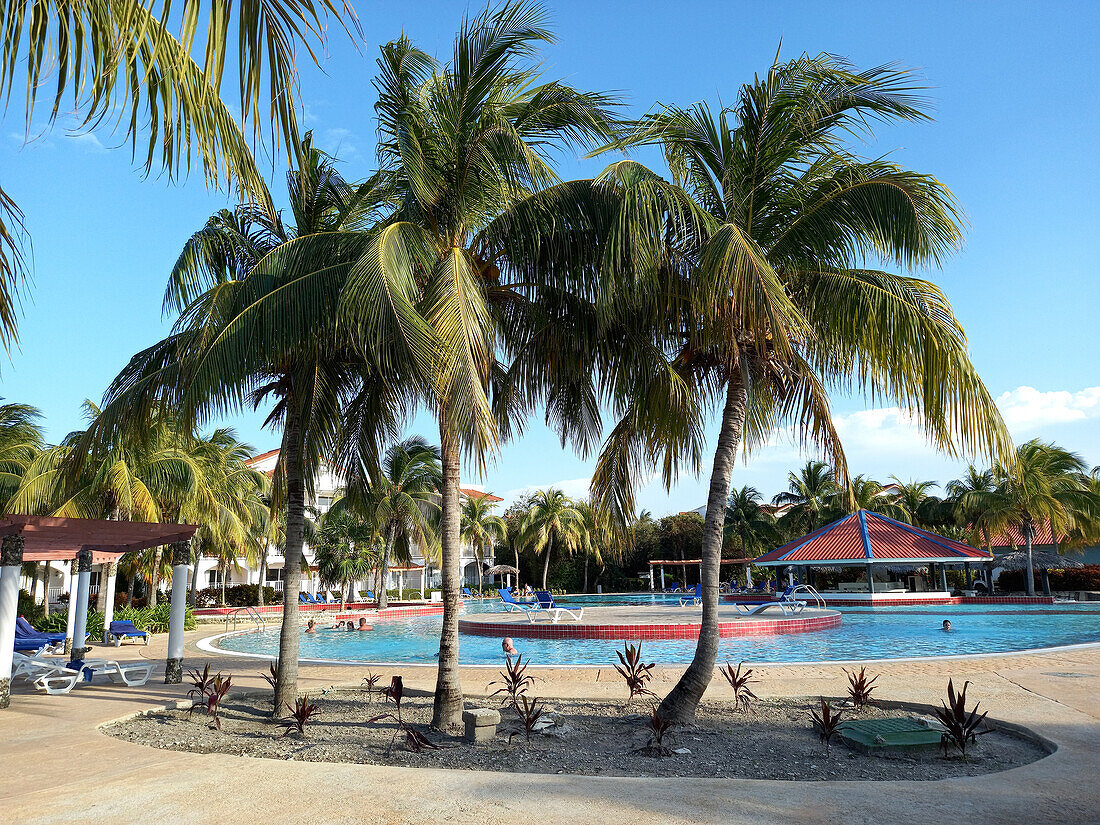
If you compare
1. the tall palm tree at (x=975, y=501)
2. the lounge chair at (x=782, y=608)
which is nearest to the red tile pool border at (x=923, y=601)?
the tall palm tree at (x=975, y=501)

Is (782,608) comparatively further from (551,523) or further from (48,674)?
(551,523)

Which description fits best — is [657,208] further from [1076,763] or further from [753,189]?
[1076,763]

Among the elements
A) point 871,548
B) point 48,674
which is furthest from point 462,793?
point 871,548

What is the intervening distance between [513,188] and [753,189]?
256cm

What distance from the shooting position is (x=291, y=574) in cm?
852

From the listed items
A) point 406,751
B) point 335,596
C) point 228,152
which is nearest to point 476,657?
point 406,751

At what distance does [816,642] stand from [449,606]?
15152mm

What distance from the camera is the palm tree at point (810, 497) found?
4528 cm

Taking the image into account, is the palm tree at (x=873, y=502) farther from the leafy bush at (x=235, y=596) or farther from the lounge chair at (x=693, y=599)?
the leafy bush at (x=235, y=596)

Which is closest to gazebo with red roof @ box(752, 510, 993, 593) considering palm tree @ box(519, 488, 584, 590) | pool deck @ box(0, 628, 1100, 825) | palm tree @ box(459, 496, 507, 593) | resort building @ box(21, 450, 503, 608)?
resort building @ box(21, 450, 503, 608)

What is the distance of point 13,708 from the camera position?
922cm

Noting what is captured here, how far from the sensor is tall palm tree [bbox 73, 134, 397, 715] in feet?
23.5

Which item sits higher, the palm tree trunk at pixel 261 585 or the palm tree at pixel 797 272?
the palm tree at pixel 797 272

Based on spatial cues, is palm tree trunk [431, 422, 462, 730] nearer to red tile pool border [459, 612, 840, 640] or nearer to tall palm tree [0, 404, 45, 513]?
red tile pool border [459, 612, 840, 640]
